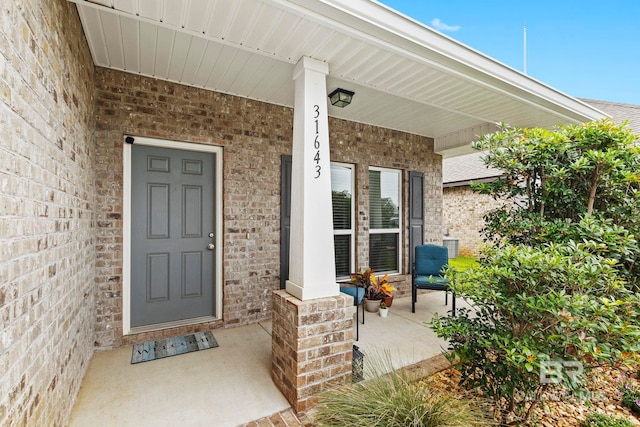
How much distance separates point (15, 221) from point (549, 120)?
5.01 m

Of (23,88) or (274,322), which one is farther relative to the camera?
(274,322)

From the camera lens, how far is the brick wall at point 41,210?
1.12 m

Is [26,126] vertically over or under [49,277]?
over

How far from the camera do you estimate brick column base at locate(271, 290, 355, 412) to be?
2127mm

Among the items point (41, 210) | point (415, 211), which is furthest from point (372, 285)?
point (41, 210)

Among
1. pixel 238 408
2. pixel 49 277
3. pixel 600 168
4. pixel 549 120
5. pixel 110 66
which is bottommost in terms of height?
pixel 238 408

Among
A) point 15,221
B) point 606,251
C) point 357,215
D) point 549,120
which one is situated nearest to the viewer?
point 15,221

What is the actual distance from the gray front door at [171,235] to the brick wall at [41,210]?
86 centimetres

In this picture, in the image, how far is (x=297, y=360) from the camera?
2115mm

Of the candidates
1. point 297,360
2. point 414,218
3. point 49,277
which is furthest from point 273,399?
→ point 414,218

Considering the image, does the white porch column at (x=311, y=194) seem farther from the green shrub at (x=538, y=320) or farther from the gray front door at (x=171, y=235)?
the gray front door at (x=171, y=235)

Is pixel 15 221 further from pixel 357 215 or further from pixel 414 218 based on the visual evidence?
pixel 414 218

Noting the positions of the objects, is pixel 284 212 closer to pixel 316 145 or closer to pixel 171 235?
pixel 171 235

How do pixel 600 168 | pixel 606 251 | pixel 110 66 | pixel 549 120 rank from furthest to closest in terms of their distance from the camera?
pixel 549 120 → pixel 110 66 → pixel 600 168 → pixel 606 251
